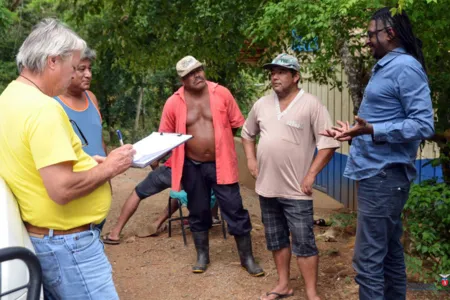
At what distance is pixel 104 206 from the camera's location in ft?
9.02

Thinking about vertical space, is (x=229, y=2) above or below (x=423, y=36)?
above

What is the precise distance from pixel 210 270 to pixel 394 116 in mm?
2628

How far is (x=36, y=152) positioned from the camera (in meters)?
2.42

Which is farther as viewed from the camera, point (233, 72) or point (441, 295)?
point (233, 72)

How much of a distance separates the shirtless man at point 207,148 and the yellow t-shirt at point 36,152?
8.11ft

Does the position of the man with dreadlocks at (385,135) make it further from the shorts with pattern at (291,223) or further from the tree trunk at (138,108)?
the tree trunk at (138,108)

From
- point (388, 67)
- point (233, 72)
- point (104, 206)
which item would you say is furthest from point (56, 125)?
point (233, 72)

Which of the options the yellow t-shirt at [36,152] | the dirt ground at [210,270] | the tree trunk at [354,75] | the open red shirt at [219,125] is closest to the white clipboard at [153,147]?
the yellow t-shirt at [36,152]

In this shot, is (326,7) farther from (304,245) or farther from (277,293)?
(277,293)

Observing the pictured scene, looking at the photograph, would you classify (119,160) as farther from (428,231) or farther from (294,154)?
(428,231)

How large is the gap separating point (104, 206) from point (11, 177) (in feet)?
1.44

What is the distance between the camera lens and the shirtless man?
16.7 feet

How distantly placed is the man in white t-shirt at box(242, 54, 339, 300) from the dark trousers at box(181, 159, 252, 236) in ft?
2.16

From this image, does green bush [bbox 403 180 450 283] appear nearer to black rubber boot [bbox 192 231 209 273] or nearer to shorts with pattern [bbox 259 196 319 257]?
shorts with pattern [bbox 259 196 319 257]
